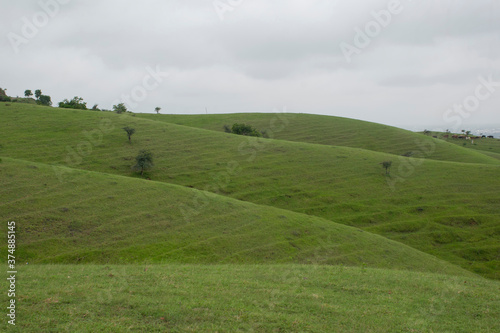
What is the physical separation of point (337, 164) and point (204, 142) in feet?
71.9

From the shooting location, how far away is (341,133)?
78.8 m

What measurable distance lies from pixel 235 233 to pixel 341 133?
61.9 m

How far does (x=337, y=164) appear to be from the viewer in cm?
4747

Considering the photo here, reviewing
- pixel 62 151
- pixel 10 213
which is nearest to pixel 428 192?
pixel 10 213

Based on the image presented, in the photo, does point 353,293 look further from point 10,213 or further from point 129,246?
point 10,213

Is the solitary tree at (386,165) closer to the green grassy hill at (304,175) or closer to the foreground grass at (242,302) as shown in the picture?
the green grassy hill at (304,175)

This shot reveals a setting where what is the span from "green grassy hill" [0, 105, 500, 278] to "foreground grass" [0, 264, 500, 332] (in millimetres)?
12329

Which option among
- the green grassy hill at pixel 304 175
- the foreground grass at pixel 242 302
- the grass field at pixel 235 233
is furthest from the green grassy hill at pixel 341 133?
the foreground grass at pixel 242 302

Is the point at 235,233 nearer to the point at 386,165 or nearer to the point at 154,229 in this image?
the point at 154,229

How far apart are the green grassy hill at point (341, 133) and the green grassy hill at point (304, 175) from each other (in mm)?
19610

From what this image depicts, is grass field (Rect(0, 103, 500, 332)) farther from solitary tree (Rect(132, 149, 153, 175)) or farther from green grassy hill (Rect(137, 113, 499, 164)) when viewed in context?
green grassy hill (Rect(137, 113, 499, 164))

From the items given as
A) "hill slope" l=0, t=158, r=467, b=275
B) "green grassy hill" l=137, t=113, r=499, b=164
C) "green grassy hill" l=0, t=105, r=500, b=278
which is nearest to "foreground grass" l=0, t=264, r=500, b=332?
"hill slope" l=0, t=158, r=467, b=275

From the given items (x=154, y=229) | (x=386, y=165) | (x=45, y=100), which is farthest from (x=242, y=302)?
(x=45, y=100)

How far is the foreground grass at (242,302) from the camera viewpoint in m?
9.45
